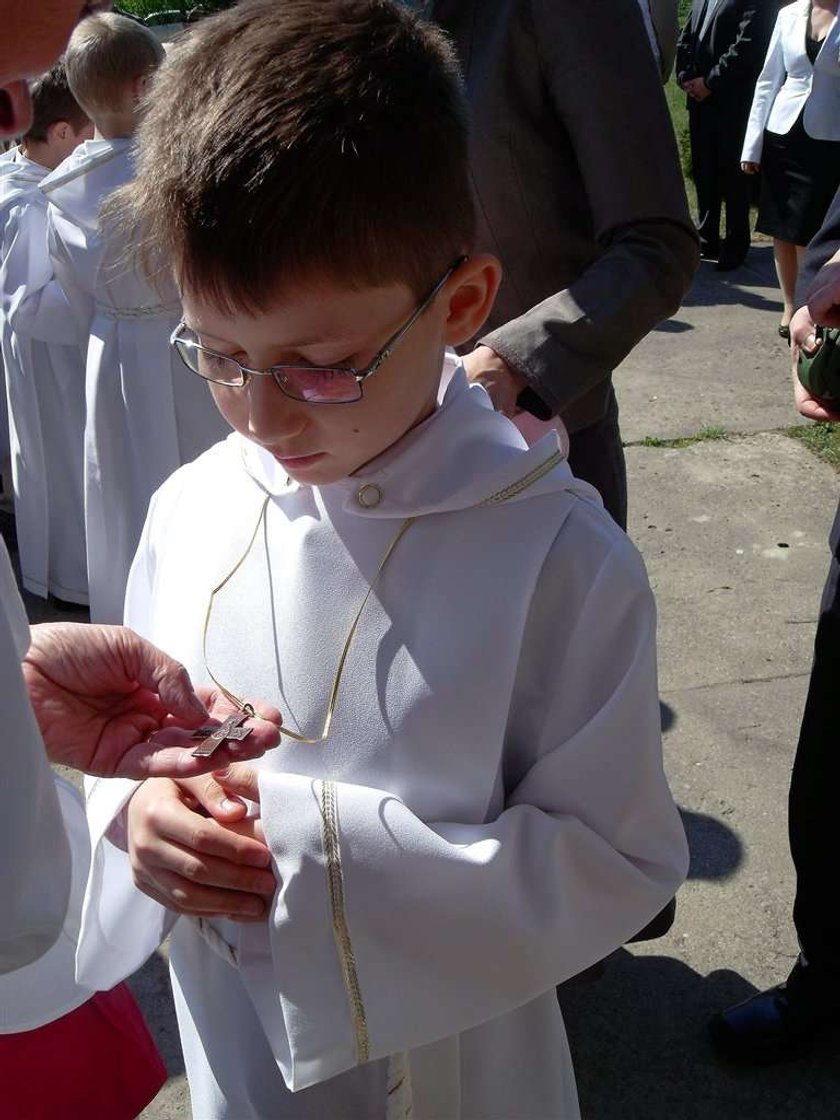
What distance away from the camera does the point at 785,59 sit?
7.34 m

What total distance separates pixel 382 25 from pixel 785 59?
6716mm

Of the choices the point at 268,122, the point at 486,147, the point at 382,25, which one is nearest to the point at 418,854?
the point at 268,122

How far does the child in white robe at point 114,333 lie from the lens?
156 inches

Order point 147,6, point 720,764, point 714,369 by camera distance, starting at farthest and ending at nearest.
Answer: point 147,6
point 714,369
point 720,764

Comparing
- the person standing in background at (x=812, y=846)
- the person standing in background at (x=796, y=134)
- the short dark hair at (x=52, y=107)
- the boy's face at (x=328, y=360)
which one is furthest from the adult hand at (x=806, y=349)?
the person standing in background at (x=796, y=134)

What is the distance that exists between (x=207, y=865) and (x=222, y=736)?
158mm

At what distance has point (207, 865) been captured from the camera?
138cm

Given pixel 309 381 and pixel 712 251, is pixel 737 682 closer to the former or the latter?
pixel 309 381

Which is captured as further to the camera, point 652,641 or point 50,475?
point 50,475

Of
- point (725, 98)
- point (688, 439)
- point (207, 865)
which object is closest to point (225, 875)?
point (207, 865)

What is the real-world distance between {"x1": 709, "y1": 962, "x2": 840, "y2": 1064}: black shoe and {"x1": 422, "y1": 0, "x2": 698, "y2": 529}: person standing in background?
51.6 inches

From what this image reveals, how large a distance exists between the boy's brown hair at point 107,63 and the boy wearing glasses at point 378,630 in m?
2.68

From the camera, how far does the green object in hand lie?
2131mm

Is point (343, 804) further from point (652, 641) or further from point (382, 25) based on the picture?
point (382, 25)
